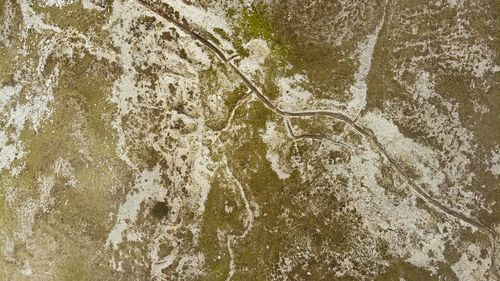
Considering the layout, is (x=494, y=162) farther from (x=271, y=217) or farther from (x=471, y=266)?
(x=271, y=217)

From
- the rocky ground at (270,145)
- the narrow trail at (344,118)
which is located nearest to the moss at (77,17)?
the rocky ground at (270,145)

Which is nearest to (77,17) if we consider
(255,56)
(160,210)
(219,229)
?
(255,56)

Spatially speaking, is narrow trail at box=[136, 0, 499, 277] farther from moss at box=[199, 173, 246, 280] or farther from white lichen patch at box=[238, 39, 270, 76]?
moss at box=[199, 173, 246, 280]

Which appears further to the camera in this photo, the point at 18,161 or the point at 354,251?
the point at 18,161

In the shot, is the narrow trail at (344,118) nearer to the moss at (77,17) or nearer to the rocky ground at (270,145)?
the rocky ground at (270,145)

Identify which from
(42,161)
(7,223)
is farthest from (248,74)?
(7,223)

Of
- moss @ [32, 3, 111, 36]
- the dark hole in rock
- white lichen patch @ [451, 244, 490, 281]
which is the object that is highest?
moss @ [32, 3, 111, 36]

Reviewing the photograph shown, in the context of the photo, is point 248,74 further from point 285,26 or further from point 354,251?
point 354,251

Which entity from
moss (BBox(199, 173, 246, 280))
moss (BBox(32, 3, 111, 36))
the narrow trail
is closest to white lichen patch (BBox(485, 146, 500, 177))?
the narrow trail
